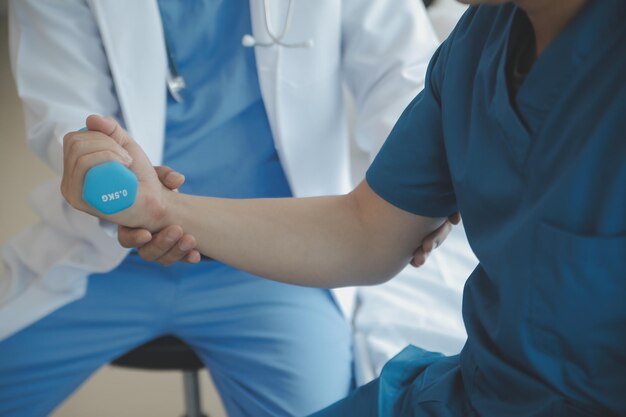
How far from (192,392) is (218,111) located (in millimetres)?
546

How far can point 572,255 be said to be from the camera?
1.85ft

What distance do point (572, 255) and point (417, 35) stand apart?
0.70m

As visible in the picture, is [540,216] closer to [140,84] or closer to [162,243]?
[162,243]

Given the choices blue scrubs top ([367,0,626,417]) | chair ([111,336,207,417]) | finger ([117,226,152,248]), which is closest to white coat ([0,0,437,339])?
chair ([111,336,207,417])

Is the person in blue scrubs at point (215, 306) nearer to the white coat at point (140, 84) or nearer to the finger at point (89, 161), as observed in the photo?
the white coat at point (140, 84)

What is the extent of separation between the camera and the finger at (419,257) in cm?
86

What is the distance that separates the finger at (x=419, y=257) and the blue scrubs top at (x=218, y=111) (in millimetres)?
375

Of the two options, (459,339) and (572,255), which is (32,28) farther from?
(572,255)

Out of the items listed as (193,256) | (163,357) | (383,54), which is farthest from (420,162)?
(163,357)

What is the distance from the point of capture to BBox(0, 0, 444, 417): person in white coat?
109 cm

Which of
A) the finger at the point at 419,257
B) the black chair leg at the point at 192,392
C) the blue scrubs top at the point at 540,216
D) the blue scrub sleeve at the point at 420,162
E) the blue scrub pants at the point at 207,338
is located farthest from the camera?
the black chair leg at the point at 192,392

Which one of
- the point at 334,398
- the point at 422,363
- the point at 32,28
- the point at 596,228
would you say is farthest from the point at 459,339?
the point at 32,28

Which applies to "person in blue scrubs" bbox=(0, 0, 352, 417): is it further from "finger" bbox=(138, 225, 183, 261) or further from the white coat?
"finger" bbox=(138, 225, 183, 261)

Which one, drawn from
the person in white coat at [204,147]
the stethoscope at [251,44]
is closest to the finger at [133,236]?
the person in white coat at [204,147]
